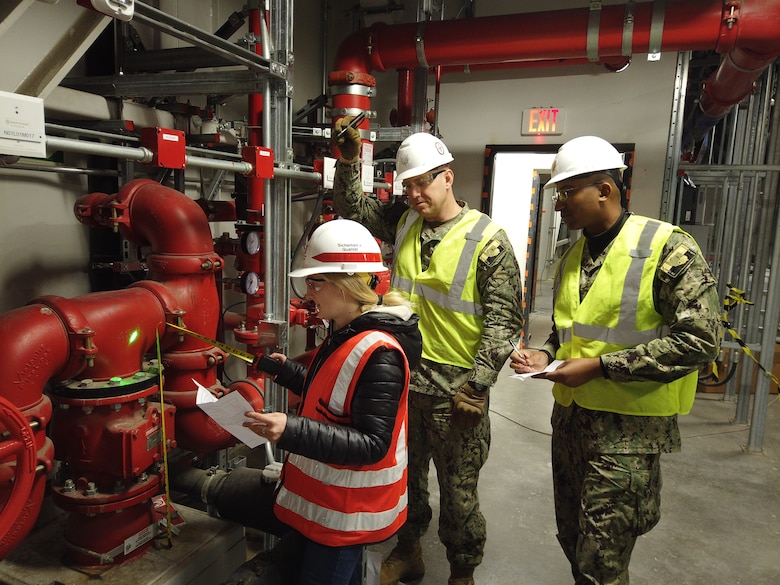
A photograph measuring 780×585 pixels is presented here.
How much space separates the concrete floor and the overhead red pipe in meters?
2.41

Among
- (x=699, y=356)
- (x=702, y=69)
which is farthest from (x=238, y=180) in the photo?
(x=702, y=69)

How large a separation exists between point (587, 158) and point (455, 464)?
1.15m

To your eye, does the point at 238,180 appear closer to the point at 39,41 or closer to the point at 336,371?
the point at 39,41

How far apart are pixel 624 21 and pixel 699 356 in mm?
2353

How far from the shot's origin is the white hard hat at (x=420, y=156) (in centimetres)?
200

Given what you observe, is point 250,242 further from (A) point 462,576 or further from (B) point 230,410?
(A) point 462,576

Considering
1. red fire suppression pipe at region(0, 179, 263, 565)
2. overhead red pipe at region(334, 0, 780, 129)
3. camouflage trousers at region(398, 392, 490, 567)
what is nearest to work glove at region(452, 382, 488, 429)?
camouflage trousers at region(398, 392, 490, 567)

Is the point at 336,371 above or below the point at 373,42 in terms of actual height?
below

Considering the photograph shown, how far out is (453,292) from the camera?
199 cm

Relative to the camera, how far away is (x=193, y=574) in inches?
68.8

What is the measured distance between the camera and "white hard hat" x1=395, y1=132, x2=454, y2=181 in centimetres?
200

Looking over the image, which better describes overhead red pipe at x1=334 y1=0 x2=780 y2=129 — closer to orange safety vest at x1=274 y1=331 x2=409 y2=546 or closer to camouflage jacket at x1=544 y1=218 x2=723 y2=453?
camouflage jacket at x1=544 y1=218 x2=723 y2=453

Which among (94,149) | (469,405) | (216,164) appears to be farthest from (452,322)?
(94,149)

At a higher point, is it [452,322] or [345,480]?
[452,322]
